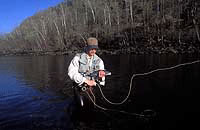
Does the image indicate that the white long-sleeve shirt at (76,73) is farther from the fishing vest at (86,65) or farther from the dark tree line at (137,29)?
the dark tree line at (137,29)

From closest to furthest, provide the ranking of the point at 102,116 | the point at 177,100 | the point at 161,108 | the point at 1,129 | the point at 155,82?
1. the point at 1,129
2. the point at 102,116
3. the point at 161,108
4. the point at 177,100
5. the point at 155,82

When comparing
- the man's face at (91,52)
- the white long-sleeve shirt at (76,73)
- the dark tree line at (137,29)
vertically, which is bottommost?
the white long-sleeve shirt at (76,73)

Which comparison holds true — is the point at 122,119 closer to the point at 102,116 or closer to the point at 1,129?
the point at 102,116

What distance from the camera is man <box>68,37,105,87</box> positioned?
6594 millimetres

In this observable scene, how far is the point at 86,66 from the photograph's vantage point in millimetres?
7094

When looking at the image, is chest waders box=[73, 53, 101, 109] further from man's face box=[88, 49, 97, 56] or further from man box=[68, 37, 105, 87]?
man's face box=[88, 49, 97, 56]

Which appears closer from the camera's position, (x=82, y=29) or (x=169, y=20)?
(x=169, y=20)

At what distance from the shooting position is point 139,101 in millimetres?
9445

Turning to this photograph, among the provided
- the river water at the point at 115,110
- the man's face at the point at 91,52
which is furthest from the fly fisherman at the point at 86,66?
the river water at the point at 115,110

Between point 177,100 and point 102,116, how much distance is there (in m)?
4.11

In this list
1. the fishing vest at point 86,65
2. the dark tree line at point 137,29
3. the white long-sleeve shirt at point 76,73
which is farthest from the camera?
the dark tree line at point 137,29

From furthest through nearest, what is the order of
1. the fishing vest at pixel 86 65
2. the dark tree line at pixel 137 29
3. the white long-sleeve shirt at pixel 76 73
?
the dark tree line at pixel 137 29, the fishing vest at pixel 86 65, the white long-sleeve shirt at pixel 76 73

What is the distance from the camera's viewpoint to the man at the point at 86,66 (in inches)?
260

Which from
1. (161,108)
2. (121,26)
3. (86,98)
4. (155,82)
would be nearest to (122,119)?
(86,98)
